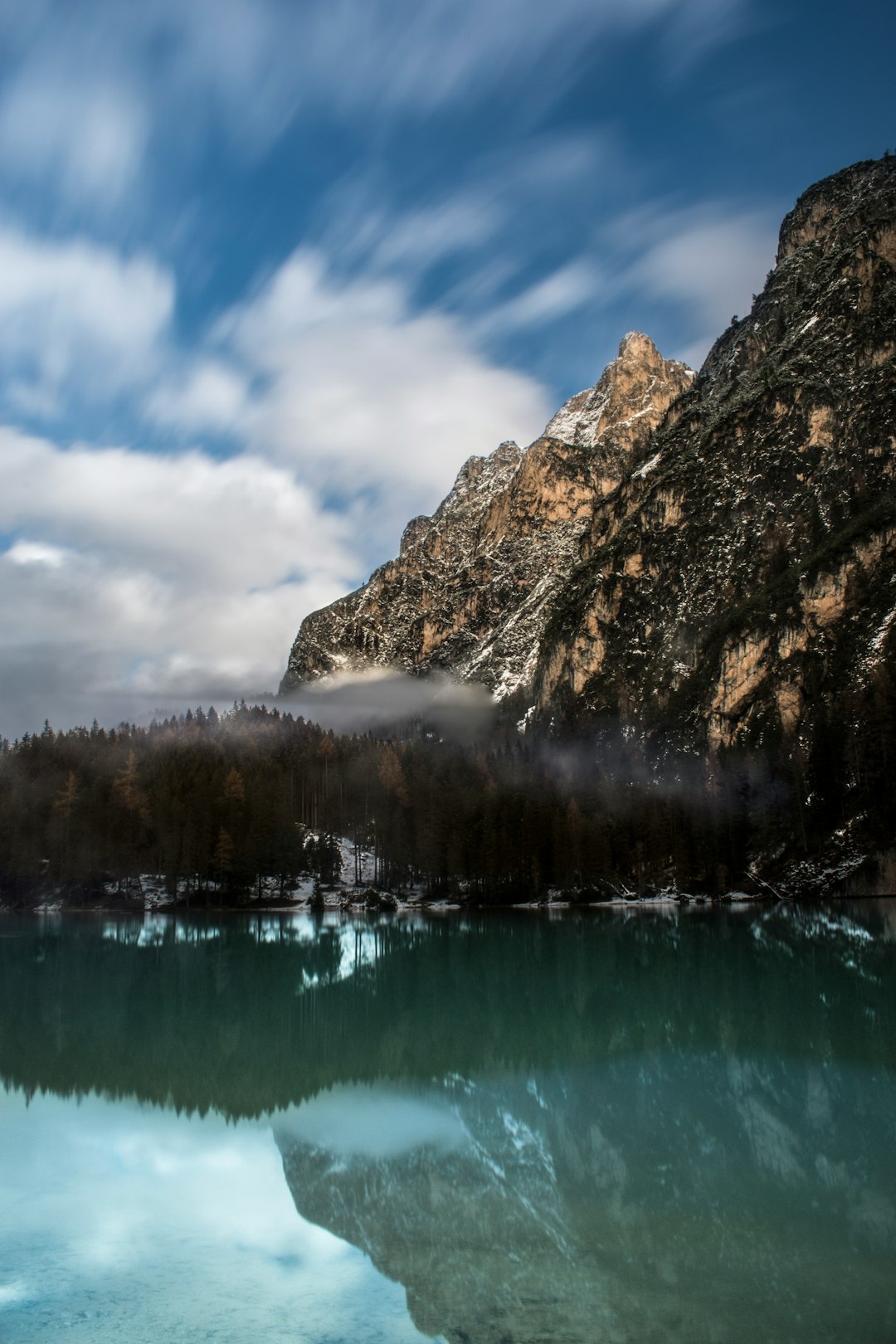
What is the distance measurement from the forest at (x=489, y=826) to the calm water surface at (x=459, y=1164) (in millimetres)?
55634

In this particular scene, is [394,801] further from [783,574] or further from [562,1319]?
[562,1319]

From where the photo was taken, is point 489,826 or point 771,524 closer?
point 489,826

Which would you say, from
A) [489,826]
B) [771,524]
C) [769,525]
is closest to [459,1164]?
[489,826]

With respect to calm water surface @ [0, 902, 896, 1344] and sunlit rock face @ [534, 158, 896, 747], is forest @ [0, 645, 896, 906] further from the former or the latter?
calm water surface @ [0, 902, 896, 1344]

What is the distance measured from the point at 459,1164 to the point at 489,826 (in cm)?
7993

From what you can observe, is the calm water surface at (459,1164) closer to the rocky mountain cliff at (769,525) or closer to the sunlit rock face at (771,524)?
the rocky mountain cliff at (769,525)

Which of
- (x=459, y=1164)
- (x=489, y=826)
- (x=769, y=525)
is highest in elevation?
(x=769, y=525)

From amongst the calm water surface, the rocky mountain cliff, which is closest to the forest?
the rocky mountain cliff

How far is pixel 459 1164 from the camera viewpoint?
60.1 ft

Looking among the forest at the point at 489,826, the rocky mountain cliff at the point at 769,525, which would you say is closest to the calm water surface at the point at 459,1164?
the forest at the point at 489,826

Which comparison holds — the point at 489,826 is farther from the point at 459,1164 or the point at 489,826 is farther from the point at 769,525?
the point at 459,1164

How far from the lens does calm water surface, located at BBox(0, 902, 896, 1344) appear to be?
1209 centimetres

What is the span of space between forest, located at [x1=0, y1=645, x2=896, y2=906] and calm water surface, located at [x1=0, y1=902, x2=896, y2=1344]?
55634 mm

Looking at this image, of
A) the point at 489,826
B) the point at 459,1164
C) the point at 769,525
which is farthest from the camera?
the point at 769,525
